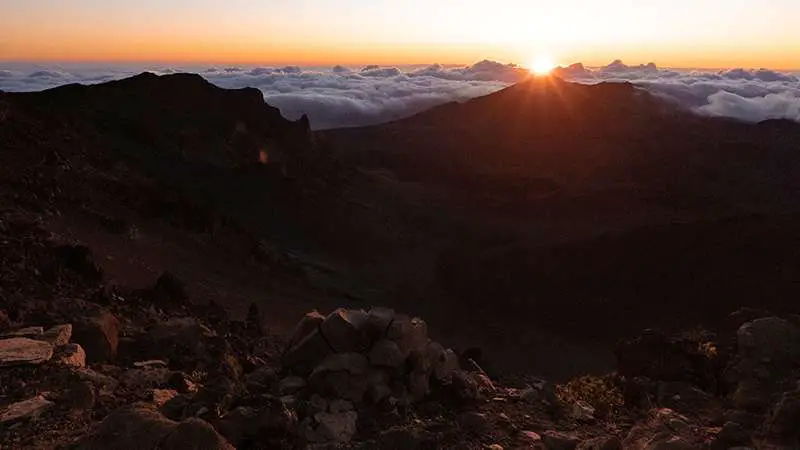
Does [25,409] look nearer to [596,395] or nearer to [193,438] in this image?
[193,438]

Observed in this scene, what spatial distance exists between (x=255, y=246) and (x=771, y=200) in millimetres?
50177

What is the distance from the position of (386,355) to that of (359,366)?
1.28 ft

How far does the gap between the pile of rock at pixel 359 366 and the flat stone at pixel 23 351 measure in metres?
2.71

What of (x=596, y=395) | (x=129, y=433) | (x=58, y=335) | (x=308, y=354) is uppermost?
(x=129, y=433)

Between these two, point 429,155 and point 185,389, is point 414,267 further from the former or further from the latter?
point 429,155

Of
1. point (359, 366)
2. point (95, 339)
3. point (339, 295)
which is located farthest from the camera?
point (339, 295)

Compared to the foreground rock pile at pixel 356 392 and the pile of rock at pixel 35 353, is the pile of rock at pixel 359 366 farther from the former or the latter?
the pile of rock at pixel 35 353

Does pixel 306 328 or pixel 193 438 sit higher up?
pixel 193 438

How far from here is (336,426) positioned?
6855mm

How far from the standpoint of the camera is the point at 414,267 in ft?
110

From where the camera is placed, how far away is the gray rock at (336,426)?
6688mm

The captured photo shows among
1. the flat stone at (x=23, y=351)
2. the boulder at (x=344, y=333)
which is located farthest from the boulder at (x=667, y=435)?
the flat stone at (x=23, y=351)

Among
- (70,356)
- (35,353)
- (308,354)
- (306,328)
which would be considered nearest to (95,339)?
(70,356)

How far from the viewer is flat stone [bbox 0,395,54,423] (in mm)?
6070
